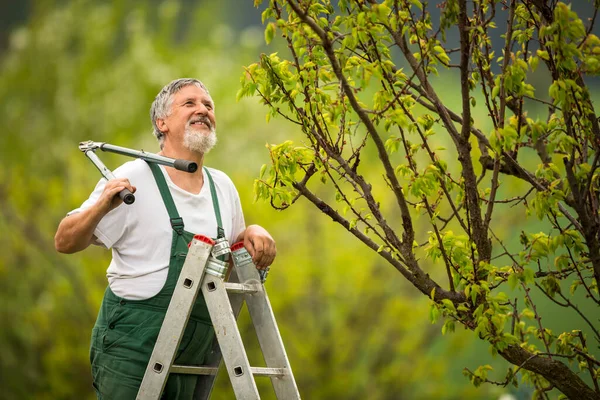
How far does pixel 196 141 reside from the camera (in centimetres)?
250

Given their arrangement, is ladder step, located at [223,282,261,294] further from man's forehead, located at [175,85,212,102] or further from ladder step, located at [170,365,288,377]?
man's forehead, located at [175,85,212,102]

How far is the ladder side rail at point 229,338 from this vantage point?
218cm

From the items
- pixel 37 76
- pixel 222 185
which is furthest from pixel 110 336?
pixel 37 76

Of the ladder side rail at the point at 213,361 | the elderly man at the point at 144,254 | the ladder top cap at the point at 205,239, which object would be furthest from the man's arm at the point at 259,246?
the ladder top cap at the point at 205,239

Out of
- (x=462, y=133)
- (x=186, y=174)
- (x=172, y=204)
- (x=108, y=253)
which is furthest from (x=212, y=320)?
(x=108, y=253)

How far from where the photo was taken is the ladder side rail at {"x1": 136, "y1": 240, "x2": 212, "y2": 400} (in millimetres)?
2219

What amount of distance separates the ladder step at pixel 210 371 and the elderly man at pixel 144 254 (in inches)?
1.7

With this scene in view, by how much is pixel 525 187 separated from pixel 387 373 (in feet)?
9.08

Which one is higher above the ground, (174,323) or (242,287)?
(242,287)

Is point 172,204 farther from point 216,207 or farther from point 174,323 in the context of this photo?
point 174,323

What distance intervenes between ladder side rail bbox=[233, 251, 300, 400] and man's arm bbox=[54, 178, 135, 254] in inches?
17.9

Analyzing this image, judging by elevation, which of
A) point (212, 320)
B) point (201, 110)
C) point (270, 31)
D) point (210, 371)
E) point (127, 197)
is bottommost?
point (210, 371)

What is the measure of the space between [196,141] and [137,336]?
2.11ft

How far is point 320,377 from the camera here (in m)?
9.14
